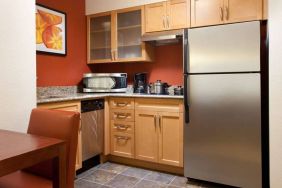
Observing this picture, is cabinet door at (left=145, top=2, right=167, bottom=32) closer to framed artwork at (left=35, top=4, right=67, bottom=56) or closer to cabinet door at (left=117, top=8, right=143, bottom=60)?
cabinet door at (left=117, top=8, right=143, bottom=60)

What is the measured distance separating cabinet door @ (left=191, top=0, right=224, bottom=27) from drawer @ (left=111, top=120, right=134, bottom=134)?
4.62ft

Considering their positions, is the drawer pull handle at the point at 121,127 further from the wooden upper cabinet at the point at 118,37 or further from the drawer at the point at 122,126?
the wooden upper cabinet at the point at 118,37

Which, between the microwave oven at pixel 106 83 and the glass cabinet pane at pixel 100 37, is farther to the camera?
the glass cabinet pane at pixel 100 37

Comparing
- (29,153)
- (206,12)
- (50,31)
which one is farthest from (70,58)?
(29,153)

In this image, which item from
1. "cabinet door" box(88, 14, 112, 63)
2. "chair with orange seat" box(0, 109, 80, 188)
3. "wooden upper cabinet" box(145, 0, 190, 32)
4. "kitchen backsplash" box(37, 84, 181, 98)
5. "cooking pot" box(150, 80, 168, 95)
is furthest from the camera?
"cabinet door" box(88, 14, 112, 63)

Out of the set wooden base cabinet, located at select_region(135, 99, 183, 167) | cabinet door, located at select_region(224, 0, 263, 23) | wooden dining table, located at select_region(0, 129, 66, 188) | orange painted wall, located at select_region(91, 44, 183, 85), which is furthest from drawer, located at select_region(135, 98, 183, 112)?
wooden dining table, located at select_region(0, 129, 66, 188)

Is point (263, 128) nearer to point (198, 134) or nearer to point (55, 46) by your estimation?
point (198, 134)

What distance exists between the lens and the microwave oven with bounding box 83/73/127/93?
3.11 m

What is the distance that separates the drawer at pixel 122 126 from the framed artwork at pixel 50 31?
120 centimetres

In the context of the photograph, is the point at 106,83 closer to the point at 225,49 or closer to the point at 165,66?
the point at 165,66

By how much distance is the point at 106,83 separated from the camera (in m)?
3.14

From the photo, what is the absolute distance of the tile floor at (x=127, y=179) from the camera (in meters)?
2.38

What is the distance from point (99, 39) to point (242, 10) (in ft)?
6.54

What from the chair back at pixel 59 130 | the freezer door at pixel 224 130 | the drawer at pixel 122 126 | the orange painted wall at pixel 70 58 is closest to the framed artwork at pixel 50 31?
the orange painted wall at pixel 70 58
